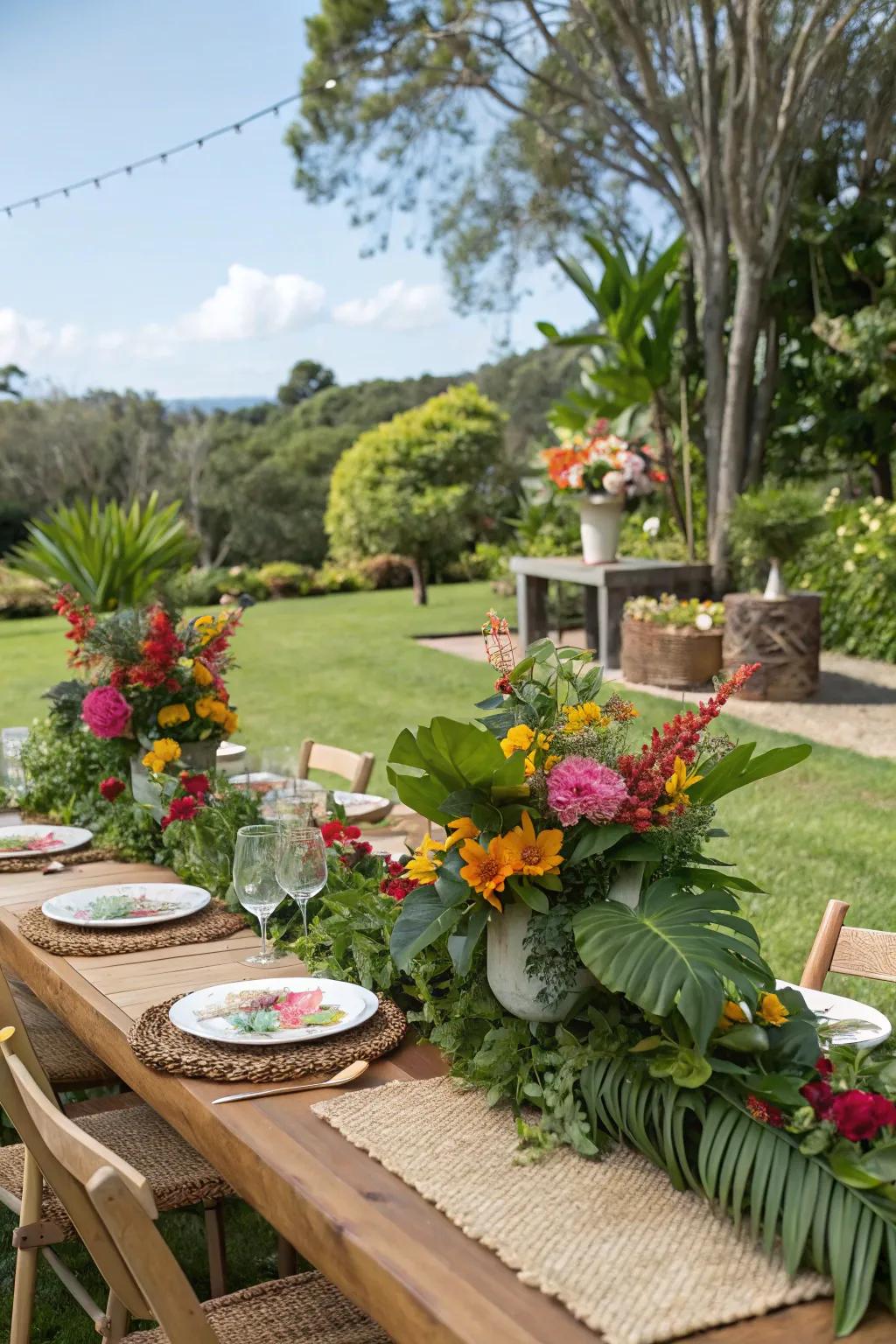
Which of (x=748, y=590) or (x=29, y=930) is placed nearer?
(x=29, y=930)

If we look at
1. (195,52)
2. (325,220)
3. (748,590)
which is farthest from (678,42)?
(325,220)

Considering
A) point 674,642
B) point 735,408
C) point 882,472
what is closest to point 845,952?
point 674,642

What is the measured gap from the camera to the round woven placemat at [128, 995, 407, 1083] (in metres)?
1.79

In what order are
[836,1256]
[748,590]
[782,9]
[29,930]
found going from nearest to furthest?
[836,1256] → [29,930] → [748,590] → [782,9]

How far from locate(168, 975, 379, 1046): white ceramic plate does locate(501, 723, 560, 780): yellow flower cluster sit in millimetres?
487

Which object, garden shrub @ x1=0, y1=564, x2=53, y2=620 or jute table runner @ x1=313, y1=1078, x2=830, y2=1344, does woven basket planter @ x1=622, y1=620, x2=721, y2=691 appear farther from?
garden shrub @ x1=0, y1=564, x2=53, y2=620

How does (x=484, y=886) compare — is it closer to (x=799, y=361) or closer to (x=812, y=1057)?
→ (x=812, y=1057)

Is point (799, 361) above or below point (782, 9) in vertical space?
below

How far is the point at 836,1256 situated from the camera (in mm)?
1263

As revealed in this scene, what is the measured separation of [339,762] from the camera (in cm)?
429

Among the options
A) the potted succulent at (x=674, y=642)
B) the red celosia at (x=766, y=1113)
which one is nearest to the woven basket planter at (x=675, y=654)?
the potted succulent at (x=674, y=642)

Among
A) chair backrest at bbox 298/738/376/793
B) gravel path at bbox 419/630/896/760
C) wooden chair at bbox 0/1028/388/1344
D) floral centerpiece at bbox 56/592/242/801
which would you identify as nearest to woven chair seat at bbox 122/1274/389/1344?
wooden chair at bbox 0/1028/388/1344

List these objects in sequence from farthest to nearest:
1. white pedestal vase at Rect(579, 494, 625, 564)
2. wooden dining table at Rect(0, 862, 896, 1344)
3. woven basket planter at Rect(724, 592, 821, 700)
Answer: white pedestal vase at Rect(579, 494, 625, 564) < woven basket planter at Rect(724, 592, 821, 700) < wooden dining table at Rect(0, 862, 896, 1344)

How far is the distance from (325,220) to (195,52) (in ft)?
51.5
